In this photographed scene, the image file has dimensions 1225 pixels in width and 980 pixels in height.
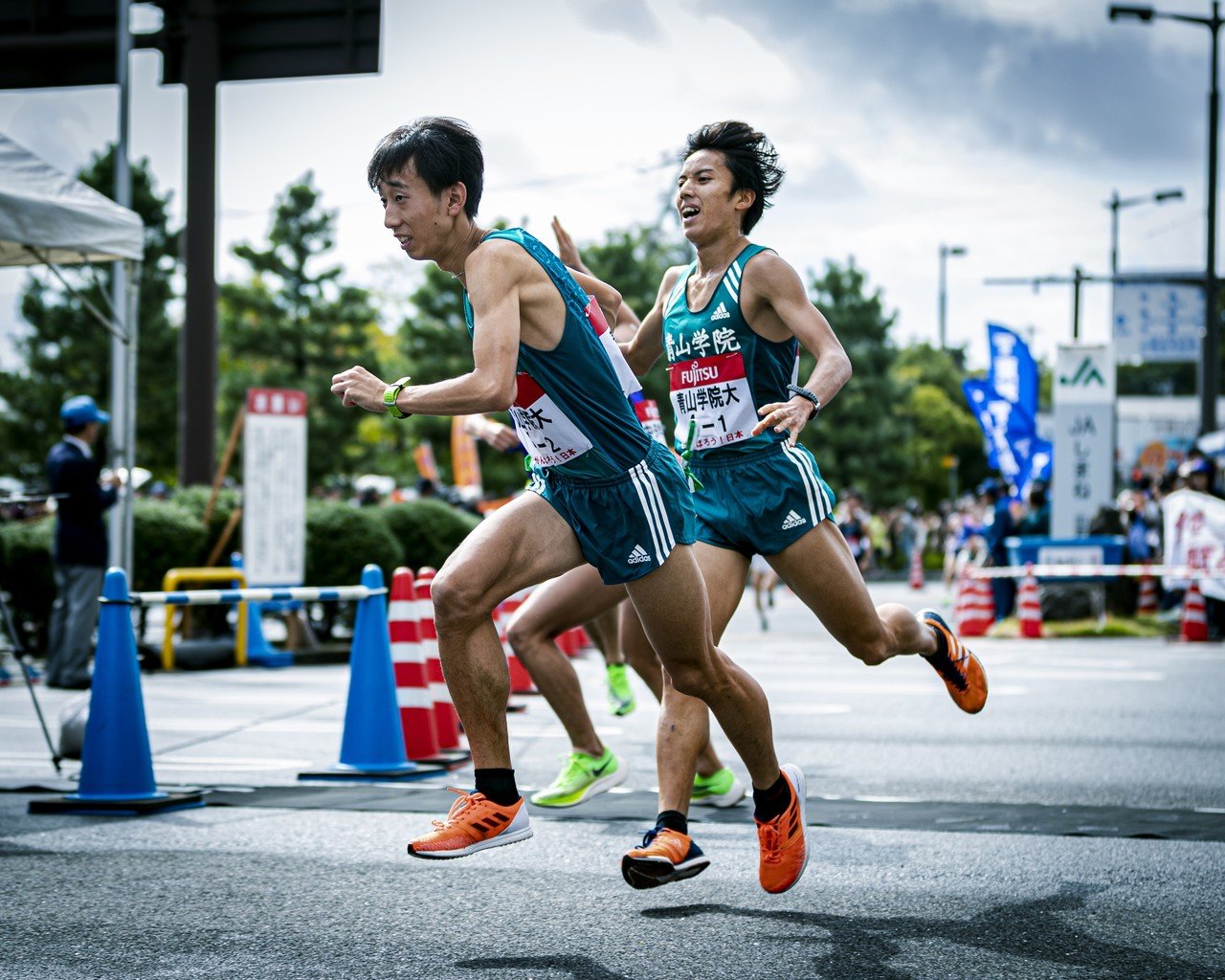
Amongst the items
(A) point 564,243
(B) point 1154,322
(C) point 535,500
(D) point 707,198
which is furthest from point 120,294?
(B) point 1154,322

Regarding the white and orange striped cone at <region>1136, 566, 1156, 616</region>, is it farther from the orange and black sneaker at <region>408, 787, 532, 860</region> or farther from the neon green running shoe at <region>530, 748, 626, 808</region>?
the orange and black sneaker at <region>408, 787, 532, 860</region>

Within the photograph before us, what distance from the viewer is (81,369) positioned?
48.1 m

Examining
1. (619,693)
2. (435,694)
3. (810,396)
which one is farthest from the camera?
(619,693)

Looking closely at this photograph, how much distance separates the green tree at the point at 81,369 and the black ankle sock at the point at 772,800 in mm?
44065

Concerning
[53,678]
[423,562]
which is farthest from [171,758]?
[423,562]

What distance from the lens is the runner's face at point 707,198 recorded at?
492 centimetres

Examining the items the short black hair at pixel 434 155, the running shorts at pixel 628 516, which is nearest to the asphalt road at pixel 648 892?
the running shorts at pixel 628 516

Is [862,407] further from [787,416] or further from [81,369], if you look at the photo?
[787,416]

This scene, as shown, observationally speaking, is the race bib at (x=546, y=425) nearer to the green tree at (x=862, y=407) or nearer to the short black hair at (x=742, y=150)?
the short black hair at (x=742, y=150)

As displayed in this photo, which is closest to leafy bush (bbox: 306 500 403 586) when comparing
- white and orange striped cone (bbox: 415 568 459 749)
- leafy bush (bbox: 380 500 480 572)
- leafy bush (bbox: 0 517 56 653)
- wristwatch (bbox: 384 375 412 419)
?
leafy bush (bbox: 380 500 480 572)

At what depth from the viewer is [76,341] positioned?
4847 cm

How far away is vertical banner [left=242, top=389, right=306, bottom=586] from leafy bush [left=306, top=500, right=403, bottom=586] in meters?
0.26

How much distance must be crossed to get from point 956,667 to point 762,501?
1.49 meters

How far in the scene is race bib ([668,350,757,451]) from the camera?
4.88 meters
